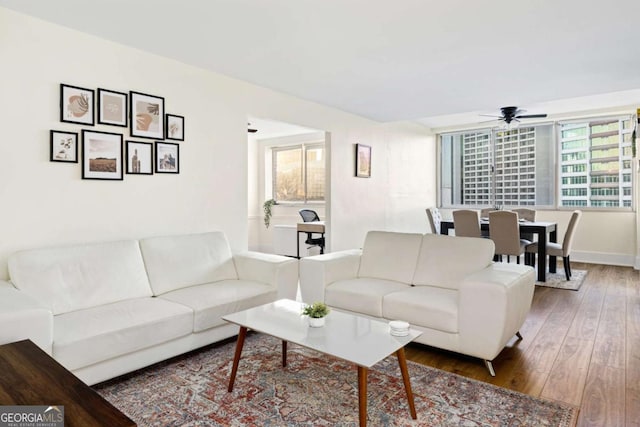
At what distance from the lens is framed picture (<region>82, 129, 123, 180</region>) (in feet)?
9.45

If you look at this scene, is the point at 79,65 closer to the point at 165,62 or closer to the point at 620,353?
the point at 165,62

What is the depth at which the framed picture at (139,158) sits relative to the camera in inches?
124

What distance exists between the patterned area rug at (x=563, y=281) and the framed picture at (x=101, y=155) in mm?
4821

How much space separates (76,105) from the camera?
9.26 ft

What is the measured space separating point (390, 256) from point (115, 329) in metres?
2.18

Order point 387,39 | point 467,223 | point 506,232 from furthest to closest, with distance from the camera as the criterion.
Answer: point 467,223 → point 506,232 → point 387,39

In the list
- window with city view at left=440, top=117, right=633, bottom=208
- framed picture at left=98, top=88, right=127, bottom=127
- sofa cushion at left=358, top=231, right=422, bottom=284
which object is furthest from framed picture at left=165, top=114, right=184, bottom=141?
window with city view at left=440, top=117, right=633, bottom=208

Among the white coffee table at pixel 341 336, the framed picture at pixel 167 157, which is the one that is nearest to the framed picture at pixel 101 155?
the framed picture at pixel 167 157

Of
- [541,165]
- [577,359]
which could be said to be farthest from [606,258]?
[577,359]

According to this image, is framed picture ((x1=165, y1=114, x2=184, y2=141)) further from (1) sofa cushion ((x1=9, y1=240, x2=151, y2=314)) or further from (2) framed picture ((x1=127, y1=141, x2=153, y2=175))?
(1) sofa cushion ((x1=9, y1=240, x2=151, y2=314))

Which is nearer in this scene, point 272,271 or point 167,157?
point 272,271

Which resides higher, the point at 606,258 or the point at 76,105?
the point at 76,105

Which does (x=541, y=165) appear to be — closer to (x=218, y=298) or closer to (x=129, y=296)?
(x=218, y=298)

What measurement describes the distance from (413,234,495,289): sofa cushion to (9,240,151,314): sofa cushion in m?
2.14
